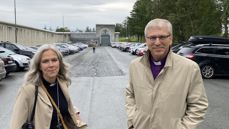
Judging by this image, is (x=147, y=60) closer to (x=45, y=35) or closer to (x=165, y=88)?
(x=165, y=88)

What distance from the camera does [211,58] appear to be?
20812 mm

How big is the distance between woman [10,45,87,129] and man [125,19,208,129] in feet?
2.19

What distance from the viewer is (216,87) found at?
16.8m

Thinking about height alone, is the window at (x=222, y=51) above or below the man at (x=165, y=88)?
below

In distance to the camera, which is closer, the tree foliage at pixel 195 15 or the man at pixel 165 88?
the man at pixel 165 88

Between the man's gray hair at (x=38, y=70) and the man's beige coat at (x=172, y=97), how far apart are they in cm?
79

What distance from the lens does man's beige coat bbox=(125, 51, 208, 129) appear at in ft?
11.7

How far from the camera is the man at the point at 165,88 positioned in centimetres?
358

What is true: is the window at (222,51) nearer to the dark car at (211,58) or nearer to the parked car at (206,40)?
the dark car at (211,58)

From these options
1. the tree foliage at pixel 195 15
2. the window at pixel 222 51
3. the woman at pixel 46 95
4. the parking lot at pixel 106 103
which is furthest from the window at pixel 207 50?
the tree foliage at pixel 195 15

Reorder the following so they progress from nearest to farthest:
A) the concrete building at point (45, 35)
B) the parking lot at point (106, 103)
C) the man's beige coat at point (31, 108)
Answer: the man's beige coat at point (31, 108) < the parking lot at point (106, 103) < the concrete building at point (45, 35)

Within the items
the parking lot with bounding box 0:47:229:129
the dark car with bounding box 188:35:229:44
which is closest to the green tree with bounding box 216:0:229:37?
the dark car with bounding box 188:35:229:44

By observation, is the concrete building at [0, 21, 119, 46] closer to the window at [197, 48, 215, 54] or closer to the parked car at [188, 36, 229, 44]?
the parked car at [188, 36, 229, 44]

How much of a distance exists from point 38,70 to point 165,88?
1149 mm
